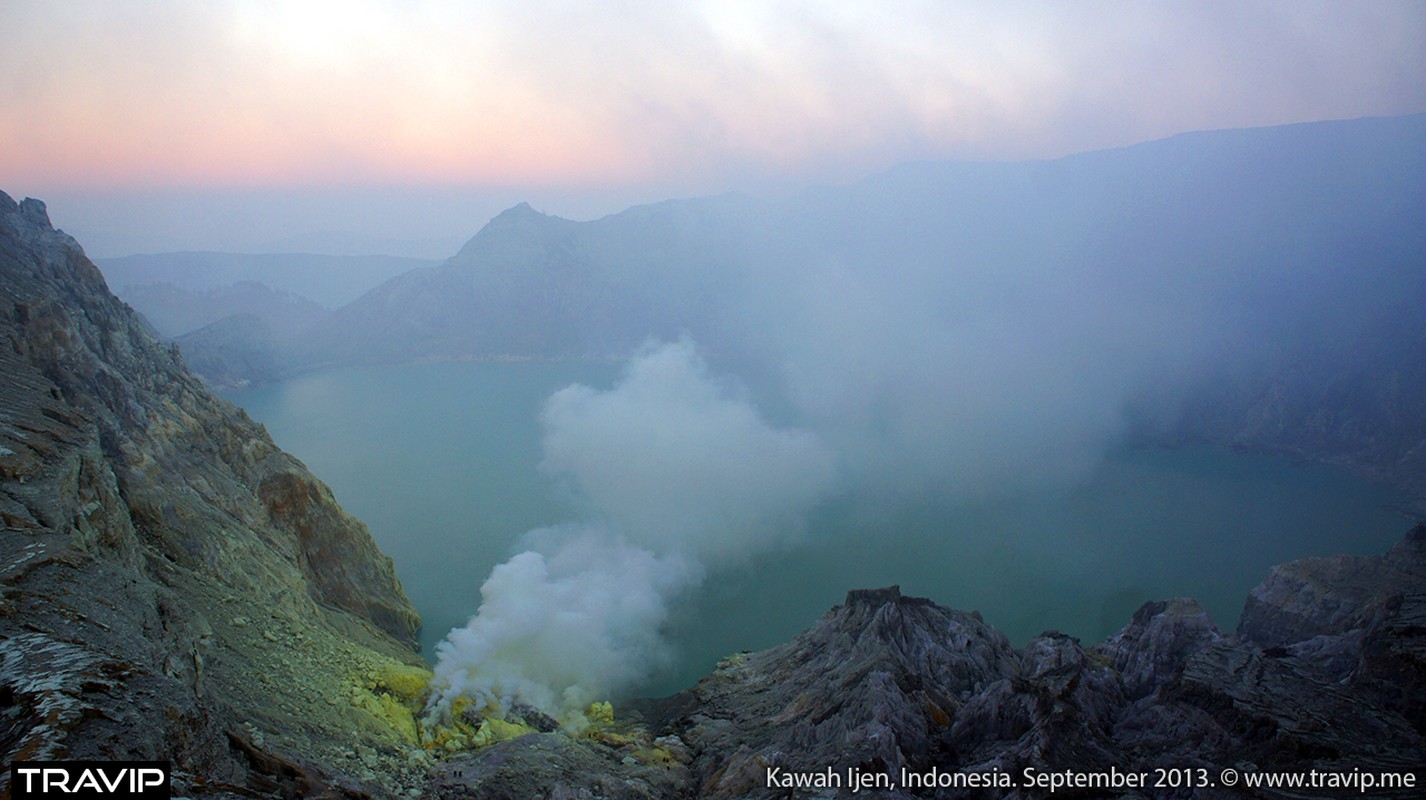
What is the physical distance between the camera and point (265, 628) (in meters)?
26.1

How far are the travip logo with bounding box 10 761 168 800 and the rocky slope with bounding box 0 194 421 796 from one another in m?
0.31

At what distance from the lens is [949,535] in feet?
200

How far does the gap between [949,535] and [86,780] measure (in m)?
59.2

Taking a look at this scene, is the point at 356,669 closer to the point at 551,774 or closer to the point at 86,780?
the point at 551,774

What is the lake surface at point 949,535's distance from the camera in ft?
157

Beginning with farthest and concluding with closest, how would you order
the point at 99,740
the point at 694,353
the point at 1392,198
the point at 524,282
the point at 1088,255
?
the point at 524,282 → the point at 694,353 → the point at 1088,255 → the point at 1392,198 → the point at 99,740

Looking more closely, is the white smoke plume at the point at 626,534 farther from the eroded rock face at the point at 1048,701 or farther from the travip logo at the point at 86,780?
the travip logo at the point at 86,780

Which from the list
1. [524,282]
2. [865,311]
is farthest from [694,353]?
[524,282]

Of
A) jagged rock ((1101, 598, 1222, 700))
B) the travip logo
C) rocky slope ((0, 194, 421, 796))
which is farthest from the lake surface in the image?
the travip logo

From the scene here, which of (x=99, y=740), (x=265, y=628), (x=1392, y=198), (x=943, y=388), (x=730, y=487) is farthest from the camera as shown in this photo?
(x=1392, y=198)

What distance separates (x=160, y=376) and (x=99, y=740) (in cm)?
3135

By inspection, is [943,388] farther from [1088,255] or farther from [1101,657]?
[1101,657]

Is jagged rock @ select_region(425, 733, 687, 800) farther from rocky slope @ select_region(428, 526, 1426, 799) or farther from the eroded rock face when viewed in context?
the eroded rock face

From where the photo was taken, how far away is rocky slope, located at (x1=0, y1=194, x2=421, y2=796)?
12.3 metres
